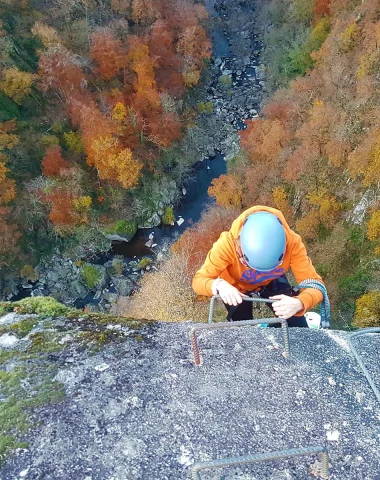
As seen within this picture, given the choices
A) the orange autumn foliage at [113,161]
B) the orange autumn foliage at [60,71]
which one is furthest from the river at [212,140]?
the orange autumn foliage at [60,71]

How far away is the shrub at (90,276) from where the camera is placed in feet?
71.3

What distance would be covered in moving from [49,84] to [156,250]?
41.5 ft

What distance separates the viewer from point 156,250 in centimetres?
2334

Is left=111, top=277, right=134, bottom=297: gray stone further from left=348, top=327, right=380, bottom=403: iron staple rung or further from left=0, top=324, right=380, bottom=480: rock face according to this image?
left=348, top=327, right=380, bottom=403: iron staple rung

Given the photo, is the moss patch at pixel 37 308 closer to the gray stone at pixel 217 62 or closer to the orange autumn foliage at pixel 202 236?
the orange autumn foliage at pixel 202 236

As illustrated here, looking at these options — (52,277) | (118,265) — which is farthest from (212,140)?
(52,277)

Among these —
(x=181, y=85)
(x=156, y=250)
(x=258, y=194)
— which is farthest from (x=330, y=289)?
(x=181, y=85)

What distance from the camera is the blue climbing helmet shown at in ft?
13.4

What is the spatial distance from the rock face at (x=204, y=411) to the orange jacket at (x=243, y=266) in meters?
0.53

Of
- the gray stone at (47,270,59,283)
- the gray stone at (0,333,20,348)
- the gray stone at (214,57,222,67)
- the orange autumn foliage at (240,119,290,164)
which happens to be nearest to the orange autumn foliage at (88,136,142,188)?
the gray stone at (47,270,59,283)

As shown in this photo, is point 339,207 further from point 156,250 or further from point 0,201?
point 0,201

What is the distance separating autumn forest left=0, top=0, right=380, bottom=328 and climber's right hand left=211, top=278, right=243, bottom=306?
37.9ft

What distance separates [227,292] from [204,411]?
45.4 inches

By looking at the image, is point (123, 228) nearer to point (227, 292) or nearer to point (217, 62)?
point (217, 62)
